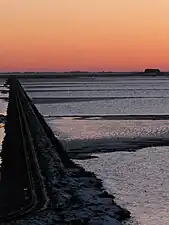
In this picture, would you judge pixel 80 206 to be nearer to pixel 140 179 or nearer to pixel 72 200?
pixel 72 200

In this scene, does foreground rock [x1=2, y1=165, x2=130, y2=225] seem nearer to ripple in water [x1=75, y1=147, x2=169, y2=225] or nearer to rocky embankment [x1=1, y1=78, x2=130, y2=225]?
rocky embankment [x1=1, y1=78, x2=130, y2=225]

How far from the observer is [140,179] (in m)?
11.0

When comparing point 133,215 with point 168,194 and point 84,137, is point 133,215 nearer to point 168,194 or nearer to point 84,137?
point 168,194

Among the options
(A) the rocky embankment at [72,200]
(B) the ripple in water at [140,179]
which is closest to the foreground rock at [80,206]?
(A) the rocky embankment at [72,200]

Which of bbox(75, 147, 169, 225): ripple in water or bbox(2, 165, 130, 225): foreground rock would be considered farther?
bbox(75, 147, 169, 225): ripple in water

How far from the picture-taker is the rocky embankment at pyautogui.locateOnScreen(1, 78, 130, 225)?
7.67m

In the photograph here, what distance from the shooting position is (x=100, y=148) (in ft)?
51.9

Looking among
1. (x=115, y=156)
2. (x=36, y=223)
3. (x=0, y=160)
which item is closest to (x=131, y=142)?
(x=115, y=156)

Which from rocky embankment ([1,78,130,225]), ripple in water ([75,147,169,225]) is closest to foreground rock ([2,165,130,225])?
rocky embankment ([1,78,130,225])

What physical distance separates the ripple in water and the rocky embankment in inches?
10.0

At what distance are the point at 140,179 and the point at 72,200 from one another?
7.68 feet

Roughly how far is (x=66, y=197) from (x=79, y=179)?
1.78m

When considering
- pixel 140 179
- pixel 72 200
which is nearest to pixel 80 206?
pixel 72 200

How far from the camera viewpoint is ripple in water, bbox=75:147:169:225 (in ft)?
27.9
